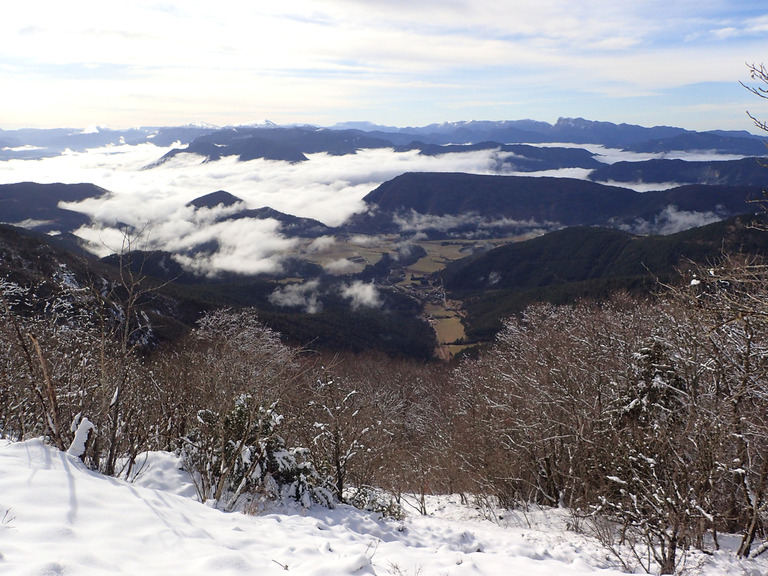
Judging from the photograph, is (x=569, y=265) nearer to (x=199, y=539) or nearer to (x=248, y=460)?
(x=248, y=460)

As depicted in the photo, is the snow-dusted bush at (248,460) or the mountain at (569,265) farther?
the mountain at (569,265)

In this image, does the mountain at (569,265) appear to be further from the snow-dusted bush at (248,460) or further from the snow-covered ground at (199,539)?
the snow-dusted bush at (248,460)

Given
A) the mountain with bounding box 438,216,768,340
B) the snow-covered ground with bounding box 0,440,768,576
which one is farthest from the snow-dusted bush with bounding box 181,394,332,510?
the mountain with bounding box 438,216,768,340

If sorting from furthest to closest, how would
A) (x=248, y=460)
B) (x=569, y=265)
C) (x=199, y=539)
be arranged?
(x=569, y=265) < (x=248, y=460) < (x=199, y=539)

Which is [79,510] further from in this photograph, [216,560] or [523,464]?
[523,464]

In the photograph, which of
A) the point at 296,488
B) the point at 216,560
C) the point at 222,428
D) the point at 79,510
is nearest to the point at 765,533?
the point at 296,488

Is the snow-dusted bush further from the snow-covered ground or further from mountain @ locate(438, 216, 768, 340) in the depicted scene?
mountain @ locate(438, 216, 768, 340)

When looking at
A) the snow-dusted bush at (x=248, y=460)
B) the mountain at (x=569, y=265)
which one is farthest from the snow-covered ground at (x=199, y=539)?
the mountain at (x=569, y=265)

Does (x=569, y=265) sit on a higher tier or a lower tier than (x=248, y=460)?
lower

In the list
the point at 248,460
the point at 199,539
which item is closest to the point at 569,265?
the point at 248,460

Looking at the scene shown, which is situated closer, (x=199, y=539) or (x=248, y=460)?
(x=199, y=539)
